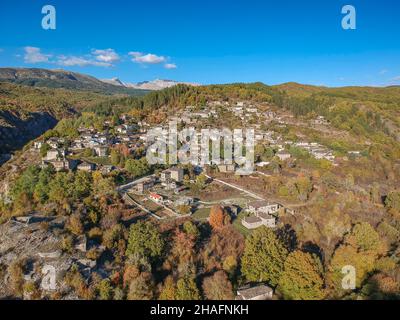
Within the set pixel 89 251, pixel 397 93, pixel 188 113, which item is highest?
pixel 397 93

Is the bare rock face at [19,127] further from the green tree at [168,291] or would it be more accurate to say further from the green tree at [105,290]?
the green tree at [168,291]

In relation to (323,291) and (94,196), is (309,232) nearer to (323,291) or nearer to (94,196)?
(323,291)

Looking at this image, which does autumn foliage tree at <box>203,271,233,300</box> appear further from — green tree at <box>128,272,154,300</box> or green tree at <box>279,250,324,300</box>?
green tree at <box>279,250,324,300</box>

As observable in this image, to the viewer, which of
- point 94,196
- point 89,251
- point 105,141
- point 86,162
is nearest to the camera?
point 89,251

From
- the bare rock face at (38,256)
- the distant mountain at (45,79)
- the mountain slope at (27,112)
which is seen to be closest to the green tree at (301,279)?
the bare rock face at (38,256)

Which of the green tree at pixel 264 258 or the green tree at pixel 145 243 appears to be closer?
the green tree at pixel 264 258

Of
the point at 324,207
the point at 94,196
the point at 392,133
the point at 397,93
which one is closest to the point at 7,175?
the point at 94,196
